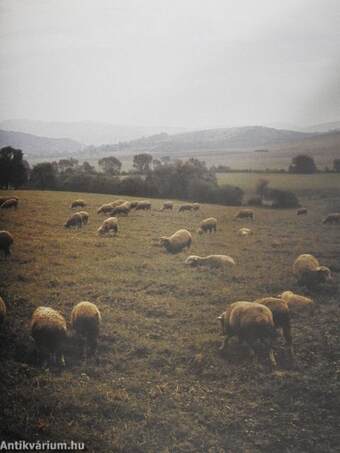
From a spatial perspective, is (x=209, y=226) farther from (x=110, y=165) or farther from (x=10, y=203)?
(x=10, y=203)

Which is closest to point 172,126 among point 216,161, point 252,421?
point 216,161

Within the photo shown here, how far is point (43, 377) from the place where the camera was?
3.98m

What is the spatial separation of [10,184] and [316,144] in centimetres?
478

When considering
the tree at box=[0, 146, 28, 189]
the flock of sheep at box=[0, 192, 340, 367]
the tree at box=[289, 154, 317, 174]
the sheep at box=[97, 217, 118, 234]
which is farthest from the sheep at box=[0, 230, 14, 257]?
the tree at box=[289, 154, 317, 174]

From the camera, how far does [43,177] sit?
5777 millimetres

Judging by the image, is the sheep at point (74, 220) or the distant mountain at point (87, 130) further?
the distant mountain at point (87, 130)

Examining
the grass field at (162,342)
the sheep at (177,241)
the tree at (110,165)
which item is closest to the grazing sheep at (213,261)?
the grass field at (162,342)

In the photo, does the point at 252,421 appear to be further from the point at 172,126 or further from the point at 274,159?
the point at 172,126

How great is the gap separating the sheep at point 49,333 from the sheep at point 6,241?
3.52 feet

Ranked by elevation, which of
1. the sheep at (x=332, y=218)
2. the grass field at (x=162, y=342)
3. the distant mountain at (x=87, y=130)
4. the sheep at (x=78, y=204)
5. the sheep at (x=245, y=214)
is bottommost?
the grass field at (x=162, y=342)

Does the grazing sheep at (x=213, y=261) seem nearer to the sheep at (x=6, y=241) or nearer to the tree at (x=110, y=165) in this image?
the tree at (x=110, y=165)

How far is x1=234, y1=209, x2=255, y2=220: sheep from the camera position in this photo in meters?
5.55

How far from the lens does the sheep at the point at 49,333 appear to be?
424 cm

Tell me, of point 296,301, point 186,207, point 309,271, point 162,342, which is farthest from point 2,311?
point 309,271
